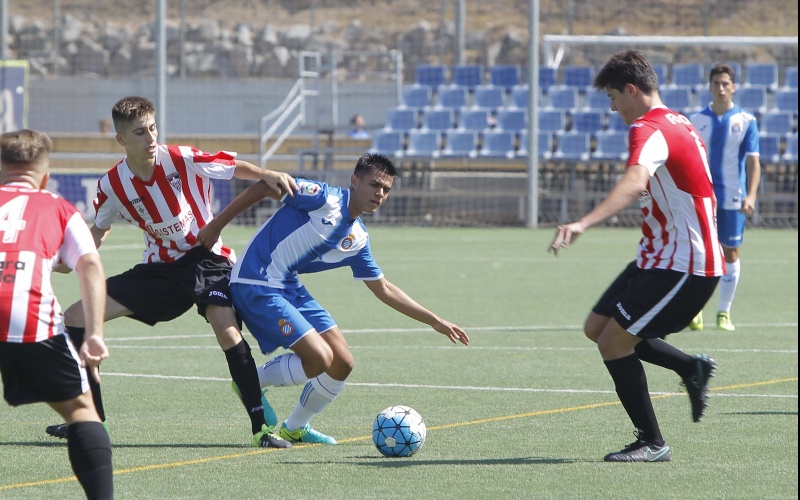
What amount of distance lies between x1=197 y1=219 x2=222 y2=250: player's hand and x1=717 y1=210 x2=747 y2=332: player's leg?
19.7ft

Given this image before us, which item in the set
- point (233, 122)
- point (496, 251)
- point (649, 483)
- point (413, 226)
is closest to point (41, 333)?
point (649, 483)

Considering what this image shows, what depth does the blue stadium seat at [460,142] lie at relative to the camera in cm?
2622

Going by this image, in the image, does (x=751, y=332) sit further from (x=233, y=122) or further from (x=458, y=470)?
(x=233, y=122)

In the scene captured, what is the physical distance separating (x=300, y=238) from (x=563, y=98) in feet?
67.2

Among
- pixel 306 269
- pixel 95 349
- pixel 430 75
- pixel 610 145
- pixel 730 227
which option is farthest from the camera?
pixel 430 75

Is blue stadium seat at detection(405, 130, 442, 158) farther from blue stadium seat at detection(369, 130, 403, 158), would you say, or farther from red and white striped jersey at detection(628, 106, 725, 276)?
red and white striped jersey at detection(628, 106, 725, 276)

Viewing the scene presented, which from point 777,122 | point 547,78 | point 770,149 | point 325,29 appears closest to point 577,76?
point 547,78

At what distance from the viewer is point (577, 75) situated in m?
27.0

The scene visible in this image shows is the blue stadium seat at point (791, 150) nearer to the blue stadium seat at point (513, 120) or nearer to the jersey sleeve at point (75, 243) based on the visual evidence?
the blue stadium seat at point (513, 120)

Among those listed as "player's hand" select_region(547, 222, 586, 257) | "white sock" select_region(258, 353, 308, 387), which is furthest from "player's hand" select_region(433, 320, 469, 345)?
"player's hand" select_region(547, 222, 586, 257)

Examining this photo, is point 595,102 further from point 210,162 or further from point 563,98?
point 210,162

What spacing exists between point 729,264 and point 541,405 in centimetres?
449

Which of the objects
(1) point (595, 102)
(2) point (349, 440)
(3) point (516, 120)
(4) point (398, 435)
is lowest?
(2) point (349, 440)

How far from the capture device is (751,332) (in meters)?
11.5
